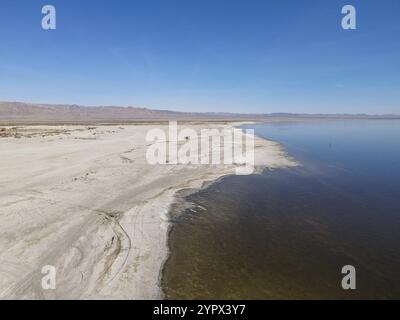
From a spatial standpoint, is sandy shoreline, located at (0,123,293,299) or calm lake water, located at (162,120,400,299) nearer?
sandy shoreline, located at (0,123,293,299)

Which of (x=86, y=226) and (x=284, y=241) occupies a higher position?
(x=86, y=226)

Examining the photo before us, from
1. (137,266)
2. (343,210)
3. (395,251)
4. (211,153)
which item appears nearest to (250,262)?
(137,266)

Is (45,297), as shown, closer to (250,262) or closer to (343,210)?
(250,262)

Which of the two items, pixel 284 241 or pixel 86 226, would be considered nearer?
pixel 284 241
